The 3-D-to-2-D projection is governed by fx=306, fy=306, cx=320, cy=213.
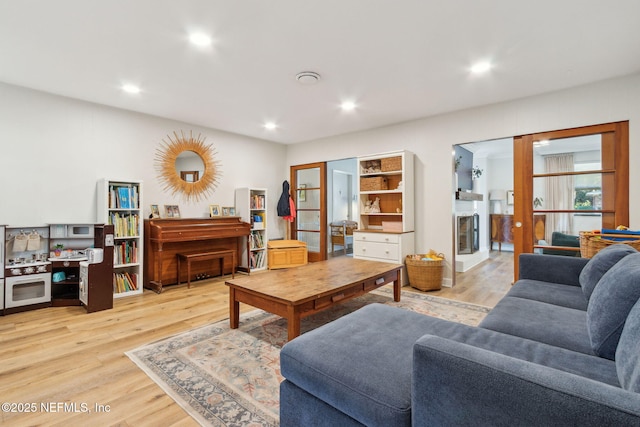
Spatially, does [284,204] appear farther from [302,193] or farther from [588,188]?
[588,188]

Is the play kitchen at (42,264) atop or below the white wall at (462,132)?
below

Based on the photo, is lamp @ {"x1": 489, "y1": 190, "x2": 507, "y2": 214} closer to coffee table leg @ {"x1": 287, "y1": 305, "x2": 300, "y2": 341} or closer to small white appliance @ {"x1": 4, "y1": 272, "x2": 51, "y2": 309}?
coffee table leg @ {"x1": 287, "y1": 305, "x2": 300, "y2": 341}

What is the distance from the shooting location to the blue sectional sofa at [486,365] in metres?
0.79

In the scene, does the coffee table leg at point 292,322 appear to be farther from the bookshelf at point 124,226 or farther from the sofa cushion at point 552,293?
the bookshelf at point 124,226

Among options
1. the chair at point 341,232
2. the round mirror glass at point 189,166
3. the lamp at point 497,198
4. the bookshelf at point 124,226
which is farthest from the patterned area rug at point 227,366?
the lamp at point 497,198

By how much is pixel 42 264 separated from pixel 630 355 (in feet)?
15.5

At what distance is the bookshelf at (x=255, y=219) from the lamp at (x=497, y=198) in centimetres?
588

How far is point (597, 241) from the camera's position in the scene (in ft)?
8.93

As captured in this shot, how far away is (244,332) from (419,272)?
2462 mm

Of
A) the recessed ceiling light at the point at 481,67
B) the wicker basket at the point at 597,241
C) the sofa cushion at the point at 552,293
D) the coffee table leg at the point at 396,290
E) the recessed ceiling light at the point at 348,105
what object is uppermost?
the recessed ceiling light at the point at 348,105

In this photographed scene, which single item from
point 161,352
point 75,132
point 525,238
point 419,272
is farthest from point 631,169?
point 75,132

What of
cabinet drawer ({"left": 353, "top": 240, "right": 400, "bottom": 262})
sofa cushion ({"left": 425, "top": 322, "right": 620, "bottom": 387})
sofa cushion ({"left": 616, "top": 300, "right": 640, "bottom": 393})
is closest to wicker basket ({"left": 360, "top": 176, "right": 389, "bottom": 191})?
cabinet drawer ({"left": 353, "top": 240, "right": 400, "bottom": 262})

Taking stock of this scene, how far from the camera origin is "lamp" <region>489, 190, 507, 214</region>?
7770mm

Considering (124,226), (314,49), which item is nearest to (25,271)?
(124,226)
